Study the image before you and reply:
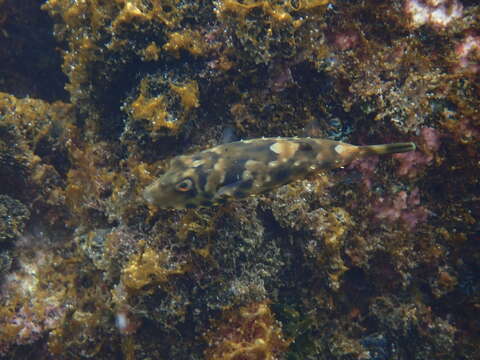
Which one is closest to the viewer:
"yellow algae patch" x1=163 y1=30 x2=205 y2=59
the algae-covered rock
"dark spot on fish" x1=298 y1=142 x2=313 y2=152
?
"dark spot on fish" x1=298 y1=142 x2=313 y2=152

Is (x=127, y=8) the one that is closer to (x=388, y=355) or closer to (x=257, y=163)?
(x=257, y=163)

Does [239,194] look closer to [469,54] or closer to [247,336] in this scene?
[247,336]

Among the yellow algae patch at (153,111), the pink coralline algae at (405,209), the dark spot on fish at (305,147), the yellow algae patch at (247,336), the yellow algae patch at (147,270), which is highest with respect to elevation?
the yellow algae patch at (153,111)

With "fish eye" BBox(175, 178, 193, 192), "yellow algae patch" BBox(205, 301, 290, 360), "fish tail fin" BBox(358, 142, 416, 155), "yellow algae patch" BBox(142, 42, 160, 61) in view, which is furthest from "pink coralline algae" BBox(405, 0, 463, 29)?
"yellow algae patch" BBox(205, 301, 290, 360)

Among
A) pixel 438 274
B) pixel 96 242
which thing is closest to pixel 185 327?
pixel 96 242

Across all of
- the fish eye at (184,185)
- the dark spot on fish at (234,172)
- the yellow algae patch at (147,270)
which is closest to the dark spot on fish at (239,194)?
the dark spot on fish at (234,172)

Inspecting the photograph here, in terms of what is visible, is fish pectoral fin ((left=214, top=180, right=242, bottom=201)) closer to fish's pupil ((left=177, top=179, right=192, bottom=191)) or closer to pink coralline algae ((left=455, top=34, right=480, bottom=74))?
fish's pupil ((left=177, top=179, right=192, bottom=191))

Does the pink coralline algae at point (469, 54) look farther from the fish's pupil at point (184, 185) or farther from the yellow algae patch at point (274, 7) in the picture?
the fish's pupil at point (184, 185)
